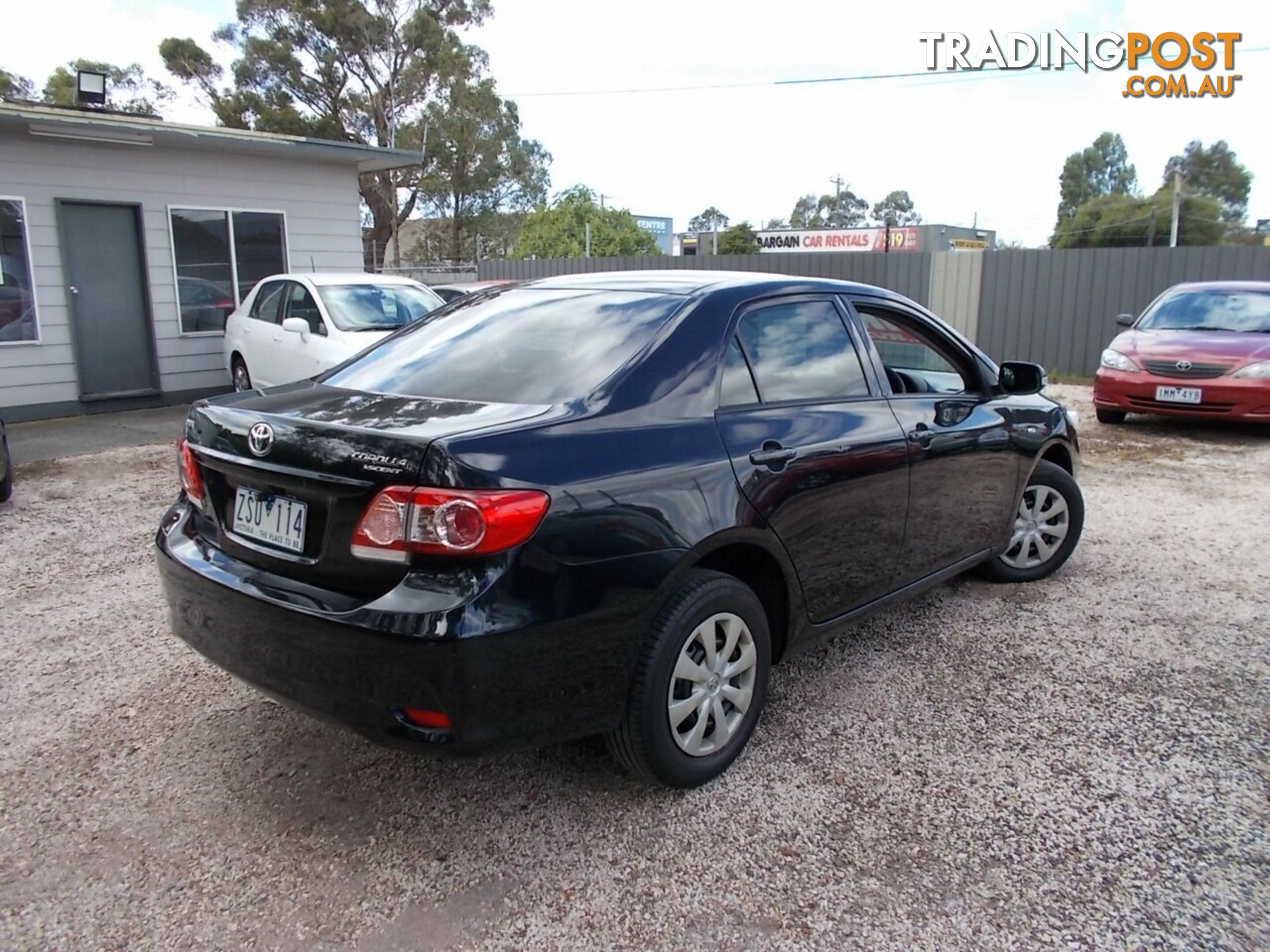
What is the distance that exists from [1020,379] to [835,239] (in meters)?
58.7

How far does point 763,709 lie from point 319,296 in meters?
6.88

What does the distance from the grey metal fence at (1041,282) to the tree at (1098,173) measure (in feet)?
217

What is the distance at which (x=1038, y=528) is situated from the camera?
489cm

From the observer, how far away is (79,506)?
6441 millimetres

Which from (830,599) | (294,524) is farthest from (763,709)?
(294,524)

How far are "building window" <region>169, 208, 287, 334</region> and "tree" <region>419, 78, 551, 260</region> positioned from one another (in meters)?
24.3

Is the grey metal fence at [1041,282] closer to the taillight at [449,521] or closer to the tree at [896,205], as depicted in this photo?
the taillight at [449,521]

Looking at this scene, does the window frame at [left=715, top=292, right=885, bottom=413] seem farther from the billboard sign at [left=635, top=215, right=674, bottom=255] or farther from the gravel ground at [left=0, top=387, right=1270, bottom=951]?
the billboard sign at [left=635, top=215, right=674, bottom=255]

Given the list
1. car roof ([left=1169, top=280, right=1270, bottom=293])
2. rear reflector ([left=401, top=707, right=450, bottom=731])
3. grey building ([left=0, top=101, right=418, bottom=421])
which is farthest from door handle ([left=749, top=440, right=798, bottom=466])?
car roof ([left=1169, top=280, right=1270, bottom=293])

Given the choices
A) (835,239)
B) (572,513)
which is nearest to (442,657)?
(572,513)

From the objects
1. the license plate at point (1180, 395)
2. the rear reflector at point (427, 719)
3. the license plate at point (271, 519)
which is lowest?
the rear reflector at point (427, 719)

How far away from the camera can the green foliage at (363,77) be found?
3478 cm

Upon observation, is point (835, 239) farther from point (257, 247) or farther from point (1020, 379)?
point (1020, 379)

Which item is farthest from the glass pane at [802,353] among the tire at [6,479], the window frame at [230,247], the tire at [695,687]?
the window frame at [230,247]
